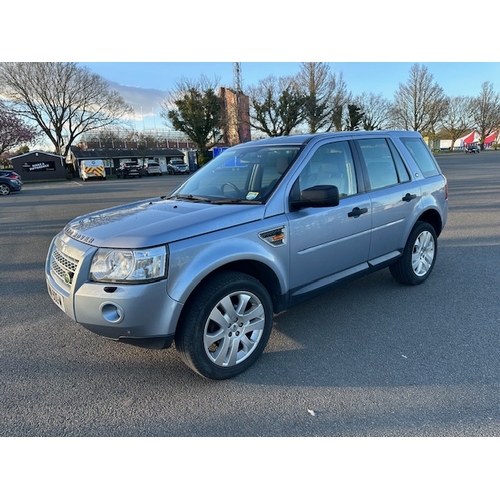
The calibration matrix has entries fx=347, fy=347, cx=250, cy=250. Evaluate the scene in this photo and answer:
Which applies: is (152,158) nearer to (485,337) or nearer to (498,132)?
(485,337)

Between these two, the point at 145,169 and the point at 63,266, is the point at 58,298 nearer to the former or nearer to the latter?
the point at 63,266

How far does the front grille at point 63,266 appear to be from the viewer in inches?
102

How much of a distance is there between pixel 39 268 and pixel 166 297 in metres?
4.46

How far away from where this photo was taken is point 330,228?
128 inches

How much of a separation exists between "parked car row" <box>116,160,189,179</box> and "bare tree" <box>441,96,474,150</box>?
168 feet

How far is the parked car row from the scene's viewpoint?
40.3m

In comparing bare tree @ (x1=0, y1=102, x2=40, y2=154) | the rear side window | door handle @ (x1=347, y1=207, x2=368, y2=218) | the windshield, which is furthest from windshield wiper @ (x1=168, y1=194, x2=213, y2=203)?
bare tree @ (x1=0, y1=102, x2=40, y2=154)

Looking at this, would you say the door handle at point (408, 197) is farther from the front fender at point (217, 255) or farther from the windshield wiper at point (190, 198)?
the windshield wiper at point (190, 198)

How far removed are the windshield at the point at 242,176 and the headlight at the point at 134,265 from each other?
0.98m

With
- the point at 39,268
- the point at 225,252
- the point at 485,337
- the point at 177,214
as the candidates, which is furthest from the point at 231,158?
the point at 39,268

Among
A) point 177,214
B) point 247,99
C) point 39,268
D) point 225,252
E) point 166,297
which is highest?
point 247,99

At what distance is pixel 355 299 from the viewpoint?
164 inches

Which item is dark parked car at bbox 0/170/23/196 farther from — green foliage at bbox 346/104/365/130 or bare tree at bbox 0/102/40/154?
green foliage at bbox 346/104/365/130

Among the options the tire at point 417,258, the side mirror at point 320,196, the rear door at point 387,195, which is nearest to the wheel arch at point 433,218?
the tire at point 417,258
